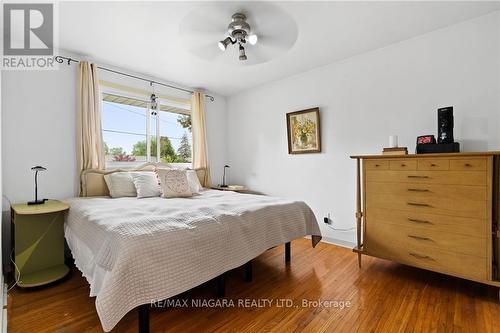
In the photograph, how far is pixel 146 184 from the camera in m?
2.95

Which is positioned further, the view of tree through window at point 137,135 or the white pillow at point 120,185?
the view of tree through window at point 137,135

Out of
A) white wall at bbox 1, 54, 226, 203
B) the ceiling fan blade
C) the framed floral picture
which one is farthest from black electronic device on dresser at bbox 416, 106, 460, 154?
white wall at bbox 1, 54, 226, 203

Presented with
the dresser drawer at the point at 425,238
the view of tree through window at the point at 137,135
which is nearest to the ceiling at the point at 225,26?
the view of tree through window at the point at 137,135

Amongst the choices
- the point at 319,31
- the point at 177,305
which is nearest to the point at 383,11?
the point at 319,31

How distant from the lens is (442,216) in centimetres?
200

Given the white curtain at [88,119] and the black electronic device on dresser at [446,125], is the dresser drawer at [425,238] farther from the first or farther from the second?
the white curtain at [88,119]

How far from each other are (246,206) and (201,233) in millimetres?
651

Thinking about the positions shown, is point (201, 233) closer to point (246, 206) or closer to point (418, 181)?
point (246, 206)

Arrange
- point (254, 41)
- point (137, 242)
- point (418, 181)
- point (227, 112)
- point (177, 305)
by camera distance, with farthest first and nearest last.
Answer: point (227, 112), point (418, 181), point (254, 41), point (177, 305), point (137, 242)

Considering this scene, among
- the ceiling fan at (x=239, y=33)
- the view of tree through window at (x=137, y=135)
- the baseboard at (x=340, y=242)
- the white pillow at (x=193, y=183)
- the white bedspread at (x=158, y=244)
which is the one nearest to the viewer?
the white bedspread at (x=158, y=244)

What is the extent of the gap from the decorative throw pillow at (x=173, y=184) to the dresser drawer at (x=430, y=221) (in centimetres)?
205

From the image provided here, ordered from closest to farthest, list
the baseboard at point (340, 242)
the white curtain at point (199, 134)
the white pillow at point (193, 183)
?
the baseboard at point (340, 242) < the white pillow at point (193, 183) < the white curtain at point (199, 134)

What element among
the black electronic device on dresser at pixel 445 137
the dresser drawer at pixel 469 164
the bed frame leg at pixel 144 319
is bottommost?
the bed frame leg at pixel 144 319

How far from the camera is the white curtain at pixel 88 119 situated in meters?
2.87
